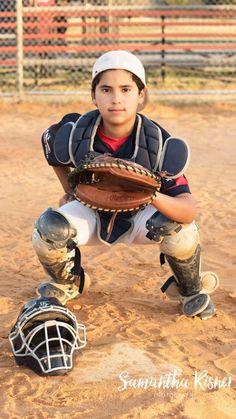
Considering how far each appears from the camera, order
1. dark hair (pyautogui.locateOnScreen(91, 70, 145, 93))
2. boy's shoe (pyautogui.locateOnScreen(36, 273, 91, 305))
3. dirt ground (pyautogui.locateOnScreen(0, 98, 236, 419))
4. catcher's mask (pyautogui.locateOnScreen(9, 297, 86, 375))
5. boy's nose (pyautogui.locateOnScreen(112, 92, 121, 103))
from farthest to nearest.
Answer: boy's shoe (pyautogui.locateOnScreen(36, 273, 91, 305))
dark hair (pyautogui.locateOnScreen(91, 70, 145, 93))
boy's nose (pyautogui.locateOnScreen(112, 92, 121, 103))
catcher's mask (pyautogui.locateOnScreen(9, 297, 86, 375))
dirt ground (pyautogui.locateOnScreen(0, 98, 236, 419))

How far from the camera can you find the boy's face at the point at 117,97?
4270 mm

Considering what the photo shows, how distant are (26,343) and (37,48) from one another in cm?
1034

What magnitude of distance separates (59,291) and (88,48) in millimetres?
9721

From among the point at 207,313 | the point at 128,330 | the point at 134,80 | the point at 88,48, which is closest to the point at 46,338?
the point at 128,330

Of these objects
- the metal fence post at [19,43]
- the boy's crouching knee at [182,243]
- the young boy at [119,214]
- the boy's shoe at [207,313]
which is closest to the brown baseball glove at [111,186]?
the young boy at [119,214]

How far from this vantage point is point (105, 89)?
433 cm

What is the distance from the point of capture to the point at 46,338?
381 centimetres

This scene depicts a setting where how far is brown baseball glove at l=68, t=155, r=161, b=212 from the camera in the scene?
392 cm

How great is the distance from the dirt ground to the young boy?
0.19 metres

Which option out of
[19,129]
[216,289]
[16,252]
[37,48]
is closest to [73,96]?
[37,48]

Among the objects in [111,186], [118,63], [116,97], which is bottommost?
[111,186]
